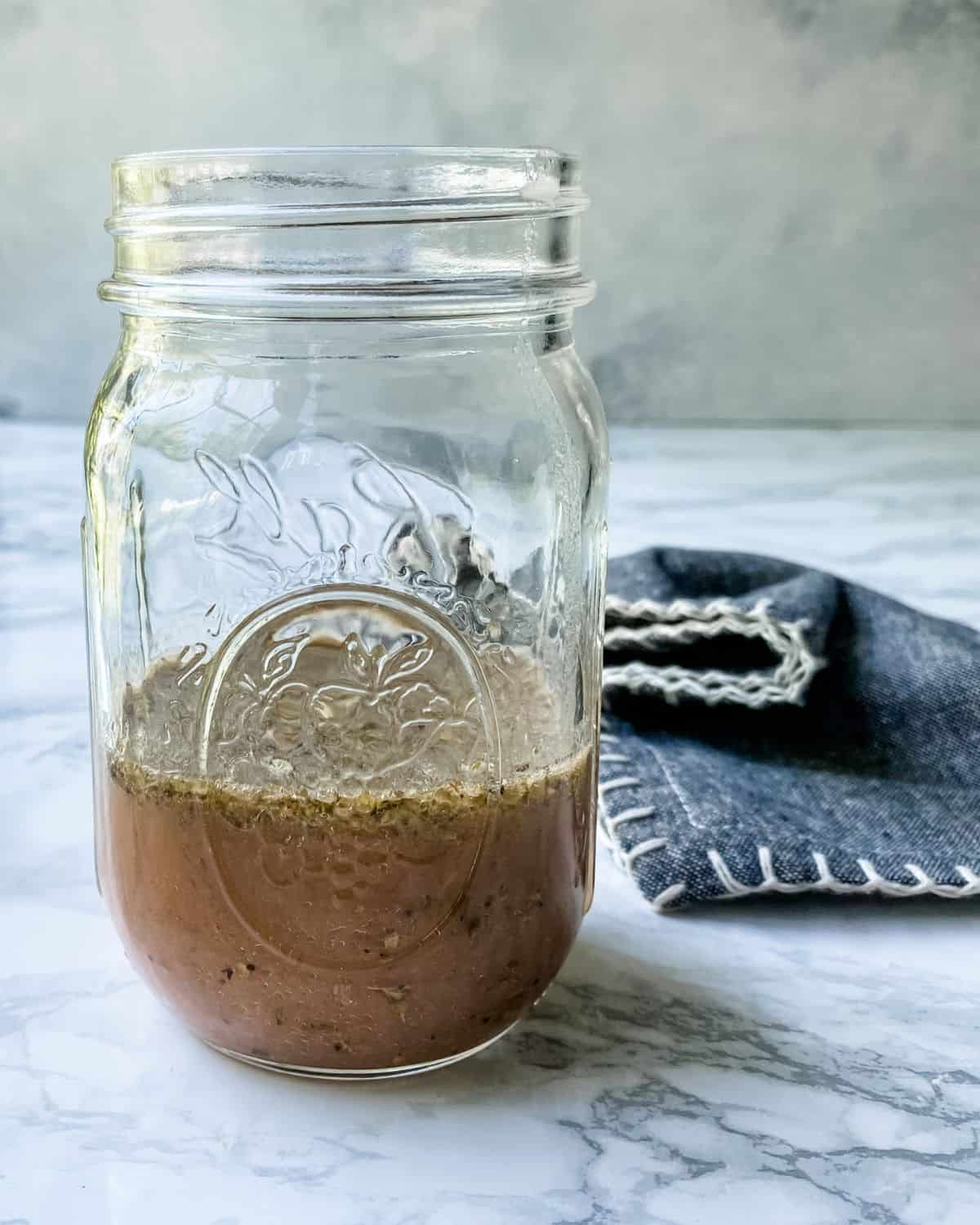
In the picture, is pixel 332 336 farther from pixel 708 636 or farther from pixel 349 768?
pixel 708 636

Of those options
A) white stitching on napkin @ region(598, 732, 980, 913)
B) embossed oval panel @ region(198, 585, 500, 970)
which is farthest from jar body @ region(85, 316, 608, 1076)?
white stitching on napkin @ region(598, 732, 980, 913)

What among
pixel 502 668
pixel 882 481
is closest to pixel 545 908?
pixel 502 668

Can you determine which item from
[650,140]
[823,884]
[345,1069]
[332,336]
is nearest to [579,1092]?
[345,1069]

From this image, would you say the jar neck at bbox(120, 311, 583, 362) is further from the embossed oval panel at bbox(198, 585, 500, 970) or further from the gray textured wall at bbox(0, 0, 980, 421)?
the gray textured wall at bbox(0, 0, 980, 421)

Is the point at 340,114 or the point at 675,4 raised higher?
the point at 675,4

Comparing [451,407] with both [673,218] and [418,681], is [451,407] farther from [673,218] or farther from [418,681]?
[673,218]

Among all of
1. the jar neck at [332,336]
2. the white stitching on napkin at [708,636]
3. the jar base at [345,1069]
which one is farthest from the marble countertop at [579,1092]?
the jar neck at [332,336]
